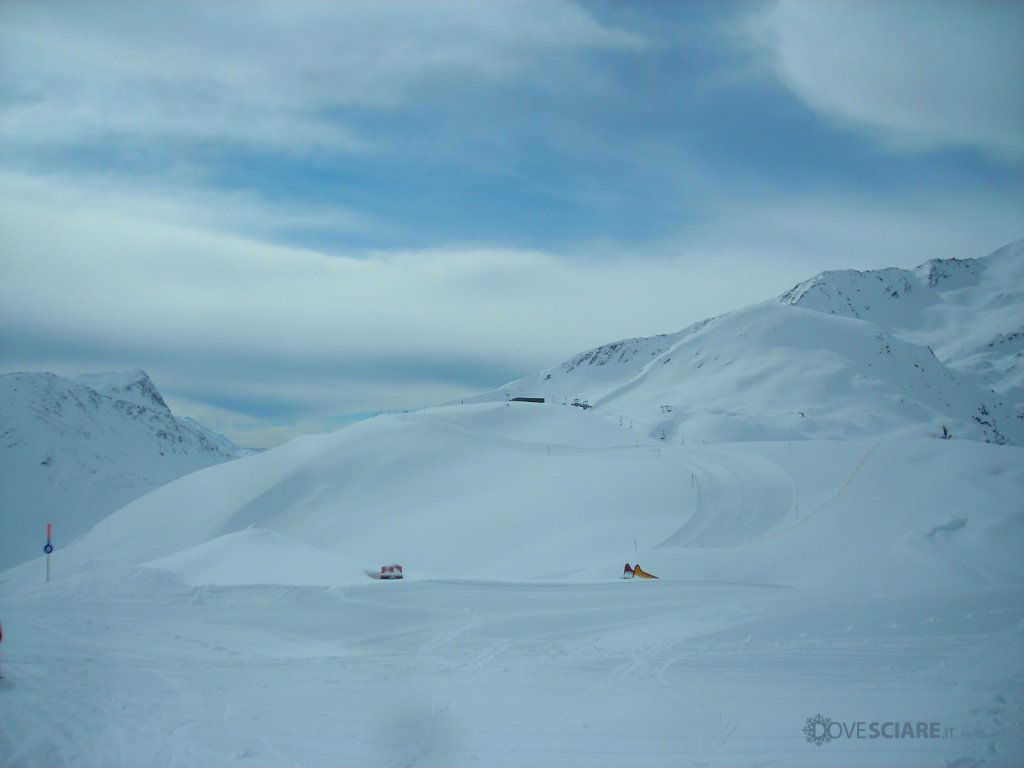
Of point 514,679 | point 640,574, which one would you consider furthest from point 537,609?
point 640,574

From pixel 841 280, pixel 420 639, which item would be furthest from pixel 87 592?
pixel 841 280

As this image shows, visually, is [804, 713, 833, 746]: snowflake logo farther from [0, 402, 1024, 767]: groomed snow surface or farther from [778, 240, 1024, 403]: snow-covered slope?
[778, 240, 1024, 403]: snow-covered slope

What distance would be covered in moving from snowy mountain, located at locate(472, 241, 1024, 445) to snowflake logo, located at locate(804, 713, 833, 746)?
58.5 metres

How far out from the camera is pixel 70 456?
142 metres

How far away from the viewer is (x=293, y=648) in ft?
40.9

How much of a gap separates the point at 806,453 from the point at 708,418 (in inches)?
1552

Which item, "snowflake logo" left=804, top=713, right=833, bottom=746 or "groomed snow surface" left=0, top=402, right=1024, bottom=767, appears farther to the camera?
"groomed snow surface" left=0, top=402, right=1024, bottom=767

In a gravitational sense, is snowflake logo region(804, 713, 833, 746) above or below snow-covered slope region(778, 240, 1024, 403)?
below

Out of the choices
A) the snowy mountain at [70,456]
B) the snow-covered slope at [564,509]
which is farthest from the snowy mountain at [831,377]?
the snowy mountain at [70,456]

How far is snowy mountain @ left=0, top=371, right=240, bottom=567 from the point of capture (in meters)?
116

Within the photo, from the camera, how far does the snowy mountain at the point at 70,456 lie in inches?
4547
